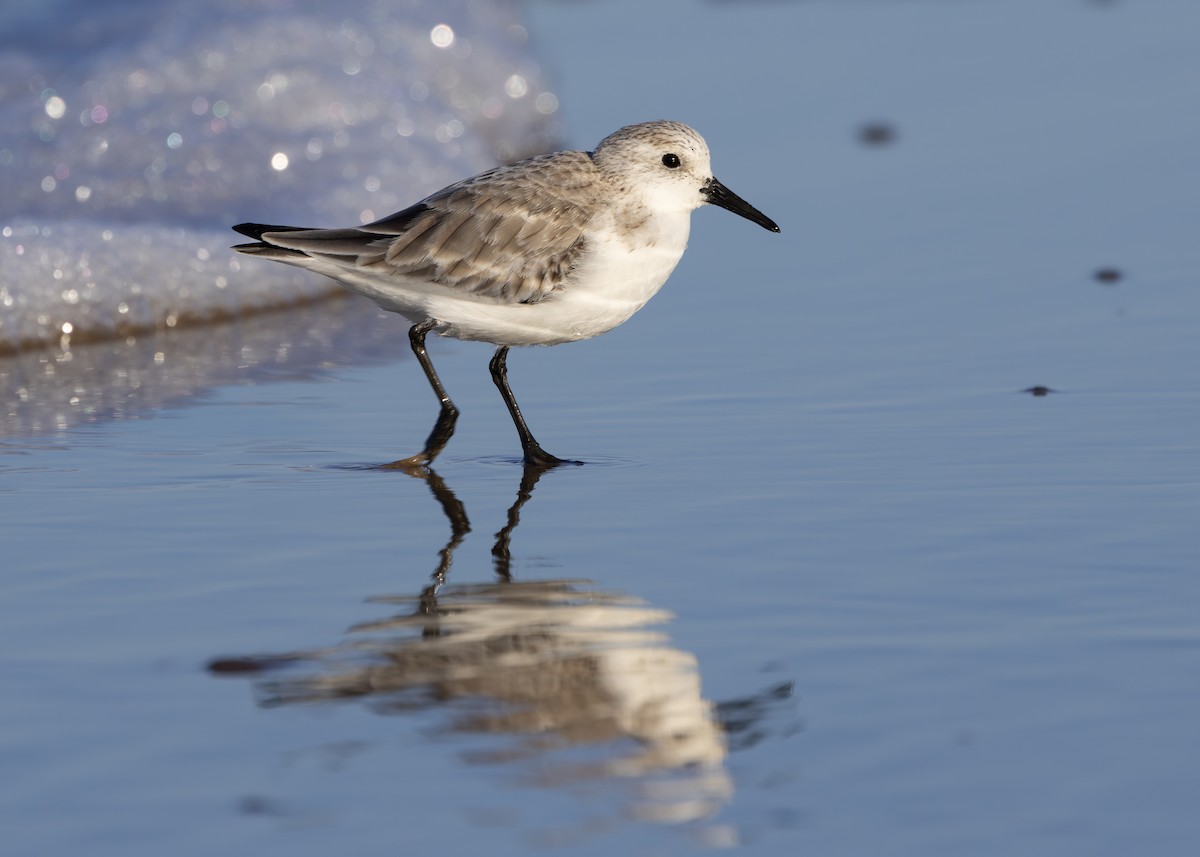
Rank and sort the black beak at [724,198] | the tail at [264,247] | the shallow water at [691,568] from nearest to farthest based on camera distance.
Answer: the shallow water at [691,568]
the tail at [264,247]
the black beak at [724,198]

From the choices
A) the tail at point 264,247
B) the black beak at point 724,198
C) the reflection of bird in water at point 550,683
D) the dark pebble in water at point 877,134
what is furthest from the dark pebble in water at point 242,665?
the dark pebble in water at point 877,134

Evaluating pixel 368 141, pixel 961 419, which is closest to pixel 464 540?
pixel 961 419

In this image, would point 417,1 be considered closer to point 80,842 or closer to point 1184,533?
point 1184,533

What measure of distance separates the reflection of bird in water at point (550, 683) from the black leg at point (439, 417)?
41.6 inches

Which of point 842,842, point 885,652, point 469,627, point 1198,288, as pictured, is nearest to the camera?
point 842,842

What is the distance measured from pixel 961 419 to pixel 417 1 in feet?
23.7

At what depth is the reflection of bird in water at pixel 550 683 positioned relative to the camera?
126 inches

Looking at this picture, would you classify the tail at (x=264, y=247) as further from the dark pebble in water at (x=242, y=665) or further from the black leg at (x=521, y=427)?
the dark pebble in water at (x=242, y=665)

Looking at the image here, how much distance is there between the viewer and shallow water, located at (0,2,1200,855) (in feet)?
10.1

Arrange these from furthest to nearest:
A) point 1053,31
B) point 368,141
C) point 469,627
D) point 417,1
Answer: point 417,1 < point 1053,31 < point 368,141 < point 469,627

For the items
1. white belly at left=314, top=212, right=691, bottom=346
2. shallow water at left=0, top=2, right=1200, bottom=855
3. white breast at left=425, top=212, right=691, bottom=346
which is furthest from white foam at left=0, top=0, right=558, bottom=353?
white breast at left=425, top=212, right=691, bottom=346

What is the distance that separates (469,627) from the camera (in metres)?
3.97

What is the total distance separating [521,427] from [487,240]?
551 millimetres

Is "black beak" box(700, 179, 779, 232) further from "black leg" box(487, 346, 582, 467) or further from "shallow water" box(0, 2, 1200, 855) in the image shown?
"black leg" box(487, 346, 582, 467)
